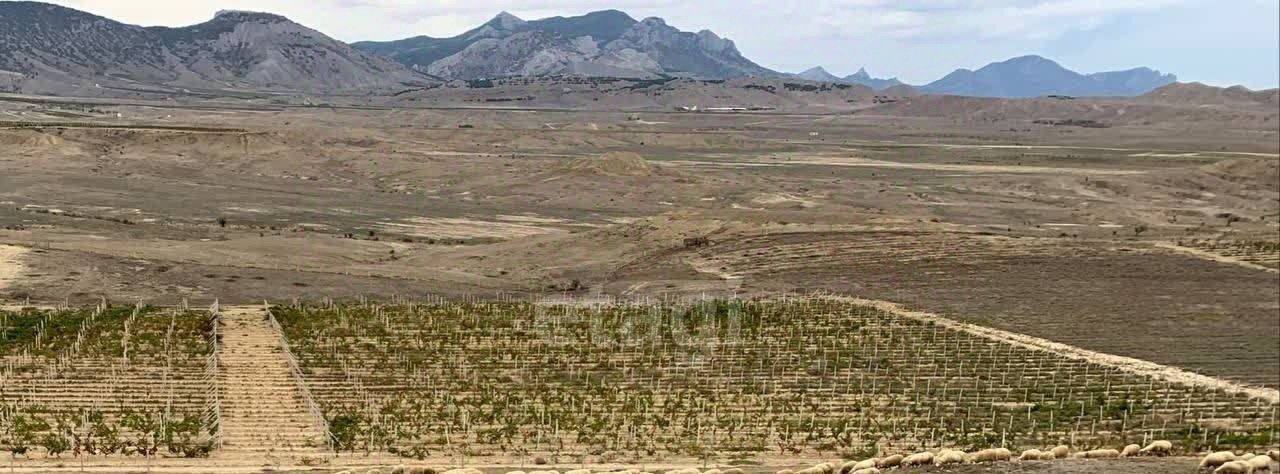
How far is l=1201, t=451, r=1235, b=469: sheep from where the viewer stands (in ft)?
76.0

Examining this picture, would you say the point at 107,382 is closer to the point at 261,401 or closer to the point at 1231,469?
the point at 261,401

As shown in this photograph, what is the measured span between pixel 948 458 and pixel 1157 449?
5.41m

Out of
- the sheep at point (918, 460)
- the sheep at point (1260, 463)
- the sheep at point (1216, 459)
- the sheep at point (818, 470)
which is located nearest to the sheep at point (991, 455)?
the sheep at point (918, 460)

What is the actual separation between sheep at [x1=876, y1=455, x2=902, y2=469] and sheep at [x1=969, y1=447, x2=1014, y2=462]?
63.8 inches

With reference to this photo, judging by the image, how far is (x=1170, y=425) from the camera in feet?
95.0

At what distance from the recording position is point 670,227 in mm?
63906

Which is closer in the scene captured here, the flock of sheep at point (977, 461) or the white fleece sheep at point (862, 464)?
the flock of sheep at point (977, 461)

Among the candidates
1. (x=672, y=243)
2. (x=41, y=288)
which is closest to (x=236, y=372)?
(x=41, y=288)

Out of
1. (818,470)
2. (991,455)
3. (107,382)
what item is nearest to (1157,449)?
(991,455)

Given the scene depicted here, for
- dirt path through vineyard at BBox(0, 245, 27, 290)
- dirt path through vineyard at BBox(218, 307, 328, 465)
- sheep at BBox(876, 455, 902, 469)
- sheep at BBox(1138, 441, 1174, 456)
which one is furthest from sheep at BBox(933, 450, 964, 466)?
dirt path through vineyard at BBox(0, 245, 27, 290)

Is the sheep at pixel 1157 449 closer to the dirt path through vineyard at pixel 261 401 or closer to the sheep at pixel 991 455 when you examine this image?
the sheep at pixel 991 455

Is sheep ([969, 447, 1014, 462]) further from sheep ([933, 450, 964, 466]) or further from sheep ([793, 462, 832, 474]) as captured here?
sheep ([793, 462, 832, 474])

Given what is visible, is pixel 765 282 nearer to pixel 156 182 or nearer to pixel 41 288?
pixel 41 288

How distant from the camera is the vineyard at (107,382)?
2581cm
